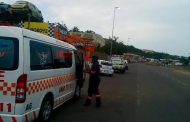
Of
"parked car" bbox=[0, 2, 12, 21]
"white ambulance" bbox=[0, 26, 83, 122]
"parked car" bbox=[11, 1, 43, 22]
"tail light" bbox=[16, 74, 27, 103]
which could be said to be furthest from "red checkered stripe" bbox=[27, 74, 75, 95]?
"parked car" bbox=[11, 1, 43, 22]

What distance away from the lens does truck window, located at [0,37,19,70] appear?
6.69 m

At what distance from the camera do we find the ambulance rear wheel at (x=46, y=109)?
7934 mm

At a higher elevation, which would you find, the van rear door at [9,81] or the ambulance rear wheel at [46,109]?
the van rear door at [9,81]

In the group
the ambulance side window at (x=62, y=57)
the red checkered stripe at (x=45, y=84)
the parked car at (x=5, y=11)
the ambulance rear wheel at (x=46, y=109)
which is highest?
the parked car at (x=5, y=11)

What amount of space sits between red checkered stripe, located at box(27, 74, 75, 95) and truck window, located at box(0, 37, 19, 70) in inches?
25.4

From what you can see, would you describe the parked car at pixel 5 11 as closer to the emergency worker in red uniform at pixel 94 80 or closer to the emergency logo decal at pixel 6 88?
the emergency worker in red uniform at pixel 94 80

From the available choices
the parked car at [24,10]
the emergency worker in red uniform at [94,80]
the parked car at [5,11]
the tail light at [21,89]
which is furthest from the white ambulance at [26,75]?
the parked car at [24,10]

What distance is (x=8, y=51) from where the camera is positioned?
264 inches

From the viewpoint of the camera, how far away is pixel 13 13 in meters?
20.8

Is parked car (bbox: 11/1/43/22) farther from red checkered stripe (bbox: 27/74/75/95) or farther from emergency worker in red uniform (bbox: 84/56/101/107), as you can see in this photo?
red checkered stripe (bbox: 27/74/75/95)

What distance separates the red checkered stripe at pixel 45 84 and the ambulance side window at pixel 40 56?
1.06 feet

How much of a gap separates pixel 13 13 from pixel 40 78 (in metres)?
14.1

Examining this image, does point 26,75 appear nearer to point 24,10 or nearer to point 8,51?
point 8,51

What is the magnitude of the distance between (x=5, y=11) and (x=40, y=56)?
13.8m
